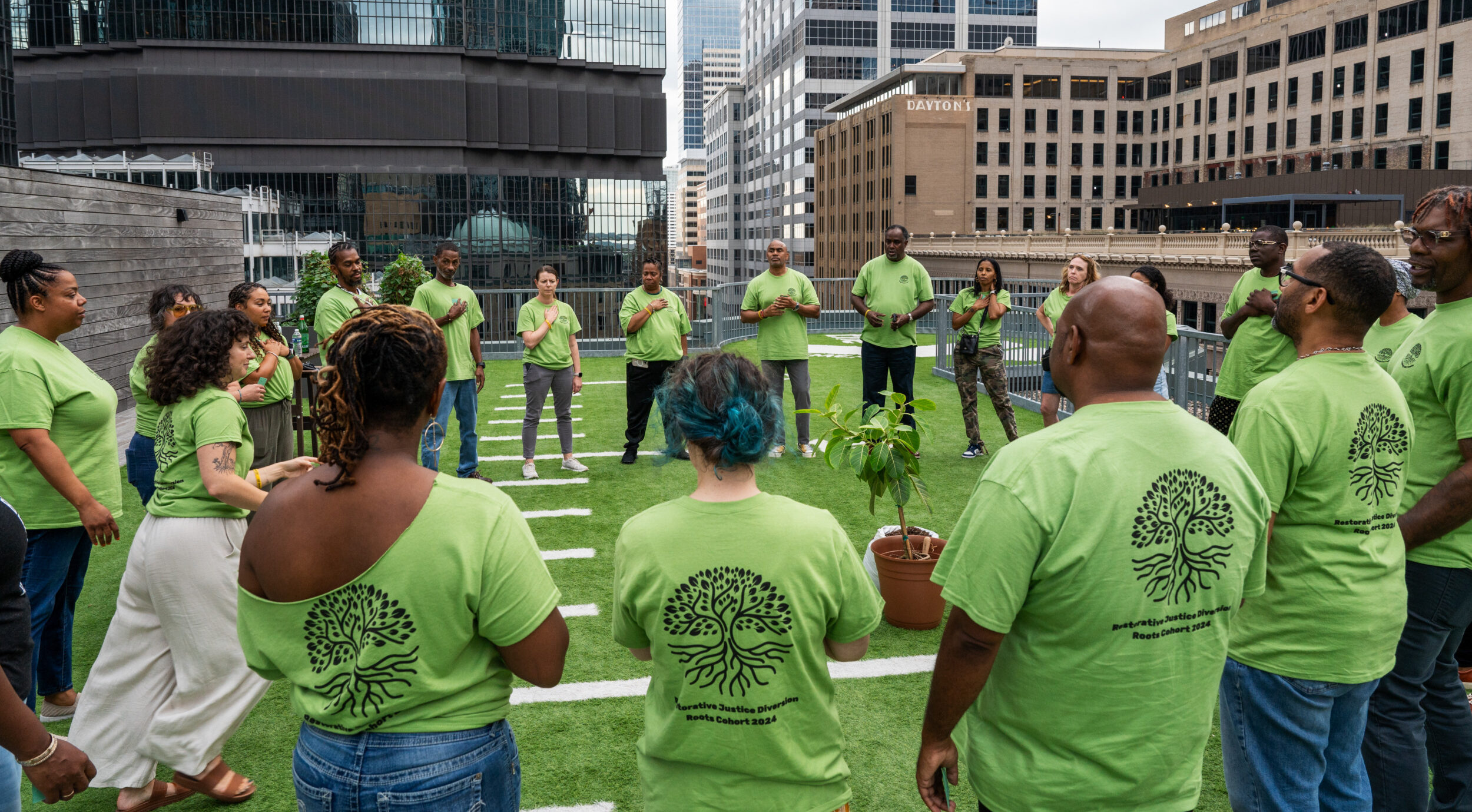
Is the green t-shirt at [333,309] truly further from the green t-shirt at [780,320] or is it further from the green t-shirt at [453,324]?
the green t-shirt at [780,320]

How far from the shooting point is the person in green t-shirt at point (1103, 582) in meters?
2.08

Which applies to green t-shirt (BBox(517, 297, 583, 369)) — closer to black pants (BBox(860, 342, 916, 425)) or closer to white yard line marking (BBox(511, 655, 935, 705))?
black pants (BBox(860, 342, 916, 425))

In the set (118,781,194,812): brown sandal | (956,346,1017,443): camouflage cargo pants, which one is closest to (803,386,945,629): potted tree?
(118,781,194,812): brown sandal

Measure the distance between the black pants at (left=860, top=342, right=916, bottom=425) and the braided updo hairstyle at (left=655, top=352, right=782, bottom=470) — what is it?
6868 millimetres

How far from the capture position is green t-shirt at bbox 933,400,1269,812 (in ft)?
6.81

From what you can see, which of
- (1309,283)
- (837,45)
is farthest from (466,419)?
(837,45)

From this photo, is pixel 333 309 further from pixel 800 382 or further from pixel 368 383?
pixel 368 383

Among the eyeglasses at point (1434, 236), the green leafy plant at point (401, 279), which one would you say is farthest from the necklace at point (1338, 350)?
the green leafy plant at point (401, 279)

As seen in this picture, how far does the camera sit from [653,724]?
2340mm

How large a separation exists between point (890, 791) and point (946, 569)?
2.03 m

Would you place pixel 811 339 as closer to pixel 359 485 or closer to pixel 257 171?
pixel 359 485

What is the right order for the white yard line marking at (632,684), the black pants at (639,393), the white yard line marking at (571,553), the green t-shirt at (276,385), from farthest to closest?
the black pants at (639,393)
the white yard line marking at (571,553)
the green t-shirt at (276,385)
the white yard line marking at (632,684)

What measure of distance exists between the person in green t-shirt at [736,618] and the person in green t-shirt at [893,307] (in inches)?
274

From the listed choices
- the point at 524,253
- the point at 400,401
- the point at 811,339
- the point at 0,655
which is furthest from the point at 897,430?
the point at 524,253
